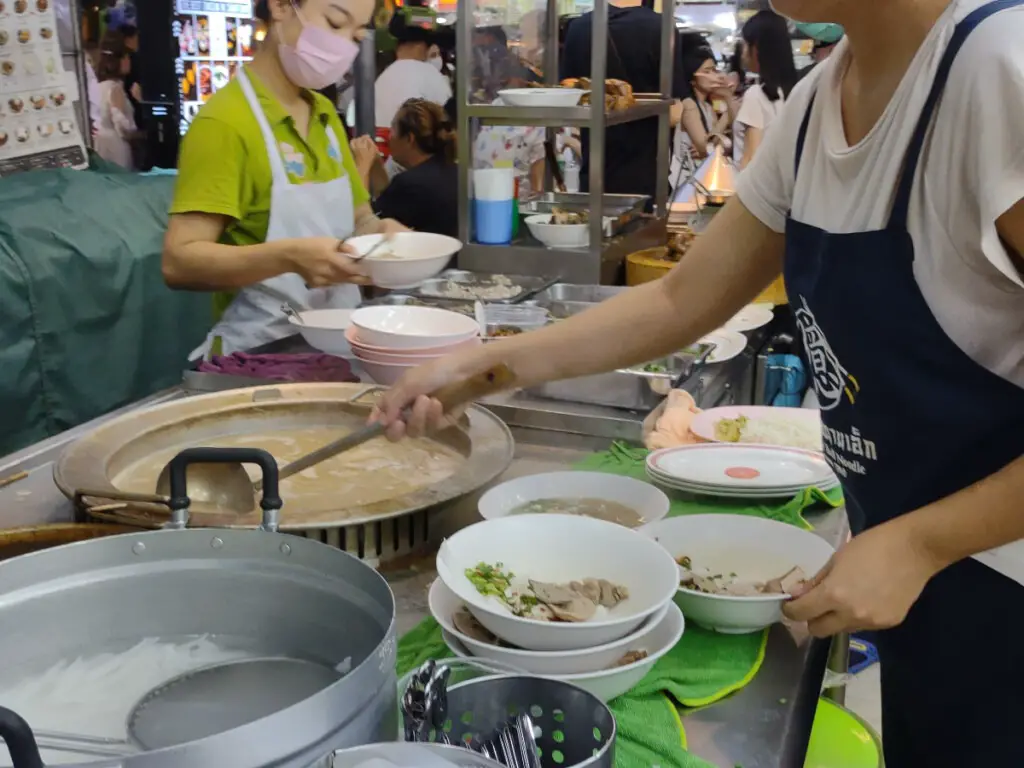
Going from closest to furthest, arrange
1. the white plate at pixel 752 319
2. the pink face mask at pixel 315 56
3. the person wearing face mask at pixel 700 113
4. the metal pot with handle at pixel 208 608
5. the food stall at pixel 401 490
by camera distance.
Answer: the metal pot with handle at pixel 208 608, the food stall at pixel 401 490, the pink face mask at pixel 315 56, the white plate at pixel 752 319, the person wearing face mask at pixel 700 113

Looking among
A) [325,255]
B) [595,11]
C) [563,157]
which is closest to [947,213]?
[325,255]

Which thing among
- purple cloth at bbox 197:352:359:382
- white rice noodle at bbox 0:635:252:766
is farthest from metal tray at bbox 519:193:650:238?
white rice noodle at bbox 0:635:252:766

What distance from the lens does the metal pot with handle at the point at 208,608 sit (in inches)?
30.3

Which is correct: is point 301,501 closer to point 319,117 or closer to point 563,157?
point 319,117

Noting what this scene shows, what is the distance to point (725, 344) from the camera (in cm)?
248

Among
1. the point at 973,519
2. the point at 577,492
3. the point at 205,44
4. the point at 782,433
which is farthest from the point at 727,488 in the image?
the point at 205,44

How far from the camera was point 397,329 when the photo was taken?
2.06m

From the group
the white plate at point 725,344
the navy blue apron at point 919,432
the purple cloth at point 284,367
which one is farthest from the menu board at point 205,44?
the navy blue apron at point 919,432

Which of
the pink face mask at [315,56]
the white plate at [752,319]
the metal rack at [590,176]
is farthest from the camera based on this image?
the metal rack at [590,176]

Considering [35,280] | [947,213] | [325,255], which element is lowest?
[35,280]

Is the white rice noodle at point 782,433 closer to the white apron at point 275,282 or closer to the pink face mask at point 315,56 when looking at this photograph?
the white apron at point 275,282

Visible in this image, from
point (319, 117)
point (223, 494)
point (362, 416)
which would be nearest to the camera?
point (223, 494)

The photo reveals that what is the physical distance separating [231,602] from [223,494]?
1.58ft

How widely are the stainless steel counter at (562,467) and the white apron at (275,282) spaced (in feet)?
1.33
